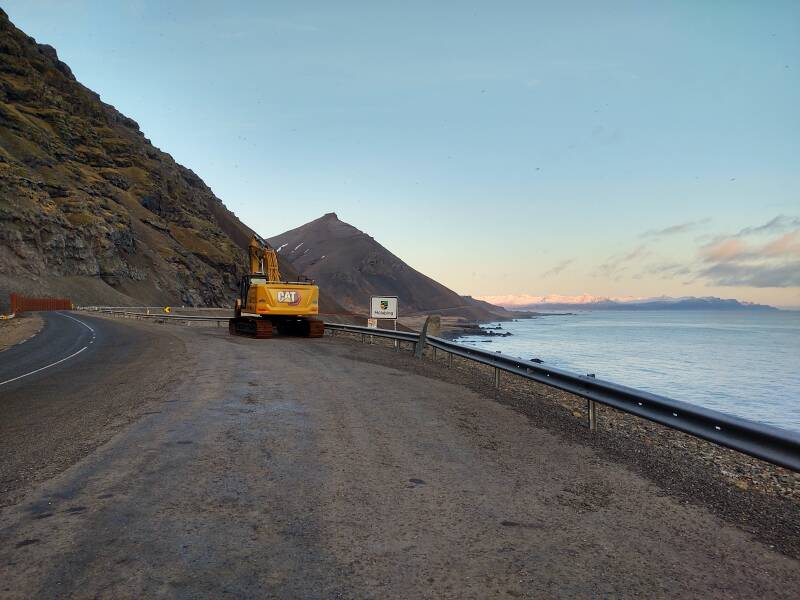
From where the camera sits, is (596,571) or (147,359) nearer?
(596,571)

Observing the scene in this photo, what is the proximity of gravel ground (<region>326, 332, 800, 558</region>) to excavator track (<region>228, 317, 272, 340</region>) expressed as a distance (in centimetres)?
1465

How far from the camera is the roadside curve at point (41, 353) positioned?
48.1 ft

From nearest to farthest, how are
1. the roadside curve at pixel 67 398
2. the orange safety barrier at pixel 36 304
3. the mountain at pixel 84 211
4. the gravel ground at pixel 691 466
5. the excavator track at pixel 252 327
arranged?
the gravel ground at pixel 691 466 < the roadside curve at pixel 67 398 < the excavator track at pixel 252 327 < the orange safety barrier at pixel 36 304 < the mountain at pixel 84 211

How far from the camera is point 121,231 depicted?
318 ft

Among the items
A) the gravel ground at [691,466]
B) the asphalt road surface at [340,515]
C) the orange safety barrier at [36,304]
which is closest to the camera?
the asphalt road surface at [340,515]

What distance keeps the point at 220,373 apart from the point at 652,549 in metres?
10.3

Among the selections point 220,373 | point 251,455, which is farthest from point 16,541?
point 220,373

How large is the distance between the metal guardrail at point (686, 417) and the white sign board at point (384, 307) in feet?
40.6

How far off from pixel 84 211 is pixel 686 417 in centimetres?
10709

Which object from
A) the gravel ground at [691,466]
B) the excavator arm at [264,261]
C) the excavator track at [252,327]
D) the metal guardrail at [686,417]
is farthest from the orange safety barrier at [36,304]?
the metal guardrail at [686,417]

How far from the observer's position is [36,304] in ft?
221

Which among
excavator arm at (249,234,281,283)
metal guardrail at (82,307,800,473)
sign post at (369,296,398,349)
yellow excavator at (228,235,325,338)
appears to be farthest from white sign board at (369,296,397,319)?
metal guardrail at (82,307,800,473)

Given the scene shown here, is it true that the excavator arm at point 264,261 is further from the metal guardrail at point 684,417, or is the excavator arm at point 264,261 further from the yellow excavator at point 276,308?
the metal guardrail at point 684,417

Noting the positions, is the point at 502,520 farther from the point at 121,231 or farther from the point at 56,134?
the point at 56,134
